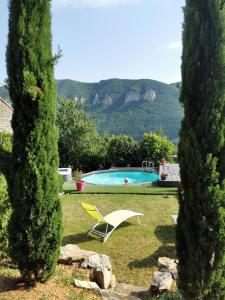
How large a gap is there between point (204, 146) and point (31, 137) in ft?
8.55

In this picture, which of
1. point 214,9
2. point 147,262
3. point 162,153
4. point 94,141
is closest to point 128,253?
point 147,262

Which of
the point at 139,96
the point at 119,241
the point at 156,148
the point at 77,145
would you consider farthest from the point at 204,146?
the point at 139,96

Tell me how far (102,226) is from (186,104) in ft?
20.5

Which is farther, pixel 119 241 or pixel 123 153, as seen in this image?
pixel 123 153

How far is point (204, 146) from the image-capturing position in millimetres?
4336

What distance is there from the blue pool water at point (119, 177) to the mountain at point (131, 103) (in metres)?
29.3

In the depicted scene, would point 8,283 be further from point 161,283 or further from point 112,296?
point 161,283

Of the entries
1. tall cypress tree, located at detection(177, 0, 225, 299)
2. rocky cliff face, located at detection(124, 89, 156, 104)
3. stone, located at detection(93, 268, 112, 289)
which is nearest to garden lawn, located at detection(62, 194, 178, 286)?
stone, located at detection(93, 268, 112, 289)

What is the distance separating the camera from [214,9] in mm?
4316

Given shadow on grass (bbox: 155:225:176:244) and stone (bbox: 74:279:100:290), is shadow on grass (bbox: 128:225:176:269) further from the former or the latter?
stone (bbox: 74:279:100:290)

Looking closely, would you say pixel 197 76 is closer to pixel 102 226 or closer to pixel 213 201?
pixel 213 201

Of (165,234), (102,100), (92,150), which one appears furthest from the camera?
(102,100)

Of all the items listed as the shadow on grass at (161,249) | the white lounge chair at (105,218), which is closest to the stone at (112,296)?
the shadow on grass at (161,249)

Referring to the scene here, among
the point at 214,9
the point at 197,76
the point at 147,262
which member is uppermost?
the point at 214,9
